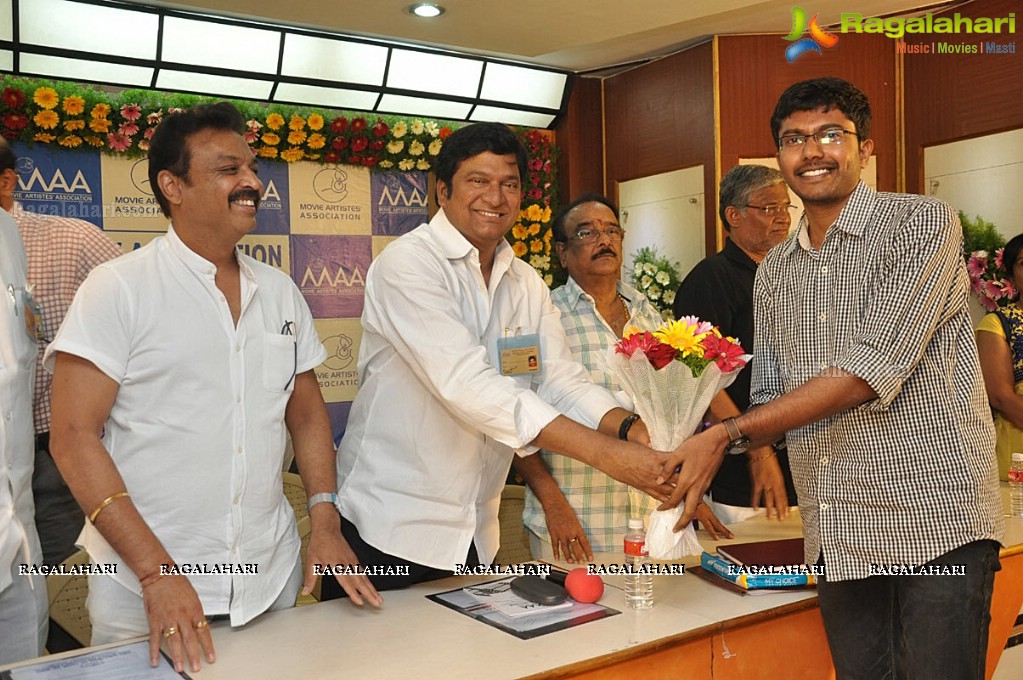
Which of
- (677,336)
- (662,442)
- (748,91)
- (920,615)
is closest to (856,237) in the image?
(677,336)

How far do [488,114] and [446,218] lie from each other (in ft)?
15.4

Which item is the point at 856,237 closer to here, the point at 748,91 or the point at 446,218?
the point at 446,218

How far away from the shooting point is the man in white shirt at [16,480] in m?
2.05

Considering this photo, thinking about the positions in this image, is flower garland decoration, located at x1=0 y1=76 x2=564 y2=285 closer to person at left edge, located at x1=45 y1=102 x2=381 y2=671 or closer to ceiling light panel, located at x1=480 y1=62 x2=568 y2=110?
ceiling light panel, located at x1=480 y1=62 x2=568 y2=110

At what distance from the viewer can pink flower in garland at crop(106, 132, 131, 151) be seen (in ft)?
17.6

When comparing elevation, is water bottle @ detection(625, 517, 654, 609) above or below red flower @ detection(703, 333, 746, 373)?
below

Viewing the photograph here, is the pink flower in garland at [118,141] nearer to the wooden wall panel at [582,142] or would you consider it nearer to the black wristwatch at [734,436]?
the wooden wall panel at [582,142]

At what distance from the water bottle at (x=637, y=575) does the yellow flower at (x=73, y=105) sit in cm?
458

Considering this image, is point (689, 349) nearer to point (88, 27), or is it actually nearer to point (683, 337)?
point (683, 337)

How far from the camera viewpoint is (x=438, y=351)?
227 centimetres

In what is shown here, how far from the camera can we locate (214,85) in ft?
19.5

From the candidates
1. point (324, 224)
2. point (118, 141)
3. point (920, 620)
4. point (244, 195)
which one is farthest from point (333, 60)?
point (920, 620)

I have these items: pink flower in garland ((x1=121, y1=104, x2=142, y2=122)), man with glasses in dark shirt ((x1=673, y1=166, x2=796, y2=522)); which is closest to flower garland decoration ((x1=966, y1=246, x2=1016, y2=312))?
man with glasses in dark shirt ((x1=673, y1=166, x2=796, y2=522))

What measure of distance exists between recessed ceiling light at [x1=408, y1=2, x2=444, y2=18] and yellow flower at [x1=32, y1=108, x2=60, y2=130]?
2.17m
